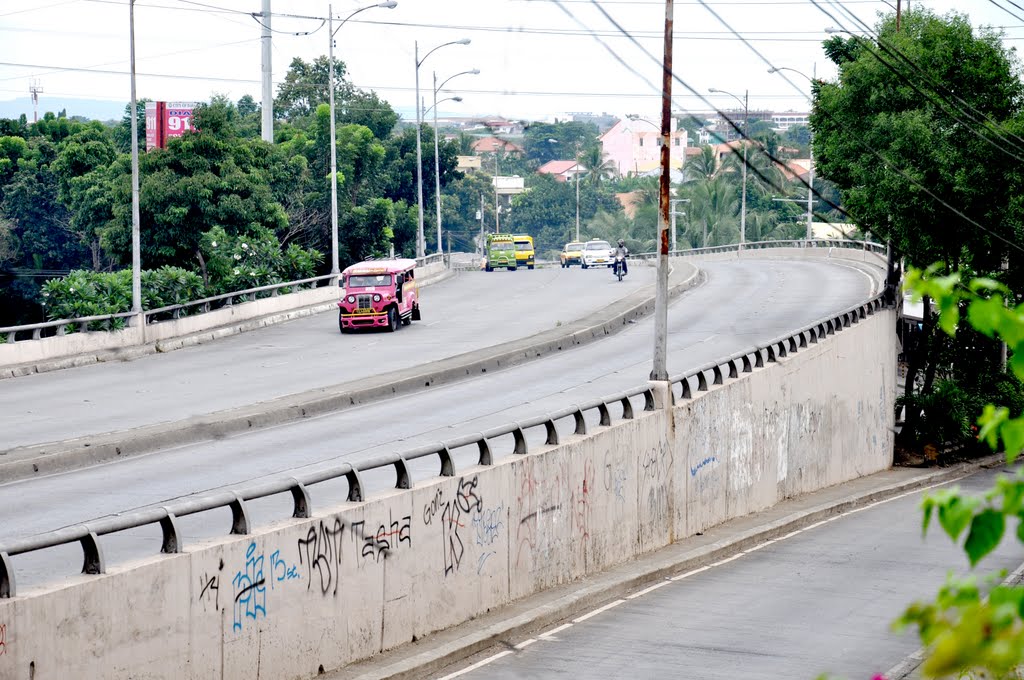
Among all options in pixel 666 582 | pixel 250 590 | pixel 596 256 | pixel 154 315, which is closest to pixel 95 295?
pixel 154 315

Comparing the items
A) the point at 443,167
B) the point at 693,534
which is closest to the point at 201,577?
the point at 693,534

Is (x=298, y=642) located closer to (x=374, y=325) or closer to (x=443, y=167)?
Answer: (x=374, y=325)

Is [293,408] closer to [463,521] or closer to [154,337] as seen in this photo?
[463,521]

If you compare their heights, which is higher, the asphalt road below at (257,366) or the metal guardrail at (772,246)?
the metal guardrail at (772,246)

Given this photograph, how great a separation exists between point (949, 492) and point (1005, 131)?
35.1 metres

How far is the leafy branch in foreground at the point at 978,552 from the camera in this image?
306 centimetres

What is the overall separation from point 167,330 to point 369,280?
7000 mm

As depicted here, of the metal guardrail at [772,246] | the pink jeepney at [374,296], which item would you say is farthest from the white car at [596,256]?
the pink jeepney at [374,296]

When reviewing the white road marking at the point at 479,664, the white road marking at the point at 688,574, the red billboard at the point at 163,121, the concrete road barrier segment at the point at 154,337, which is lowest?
the white road marking at the point at 688,574

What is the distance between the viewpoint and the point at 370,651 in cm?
1291

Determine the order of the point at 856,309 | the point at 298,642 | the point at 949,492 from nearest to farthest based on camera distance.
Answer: the point at 949,492 → the point at 298,642 → the point at 856,309

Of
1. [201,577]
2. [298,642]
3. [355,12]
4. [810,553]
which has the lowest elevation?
[810,553]

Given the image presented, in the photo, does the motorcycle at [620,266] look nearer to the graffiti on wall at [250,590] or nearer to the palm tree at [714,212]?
the palm tree at [714,212]

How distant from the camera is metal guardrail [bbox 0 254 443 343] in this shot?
33750mm
